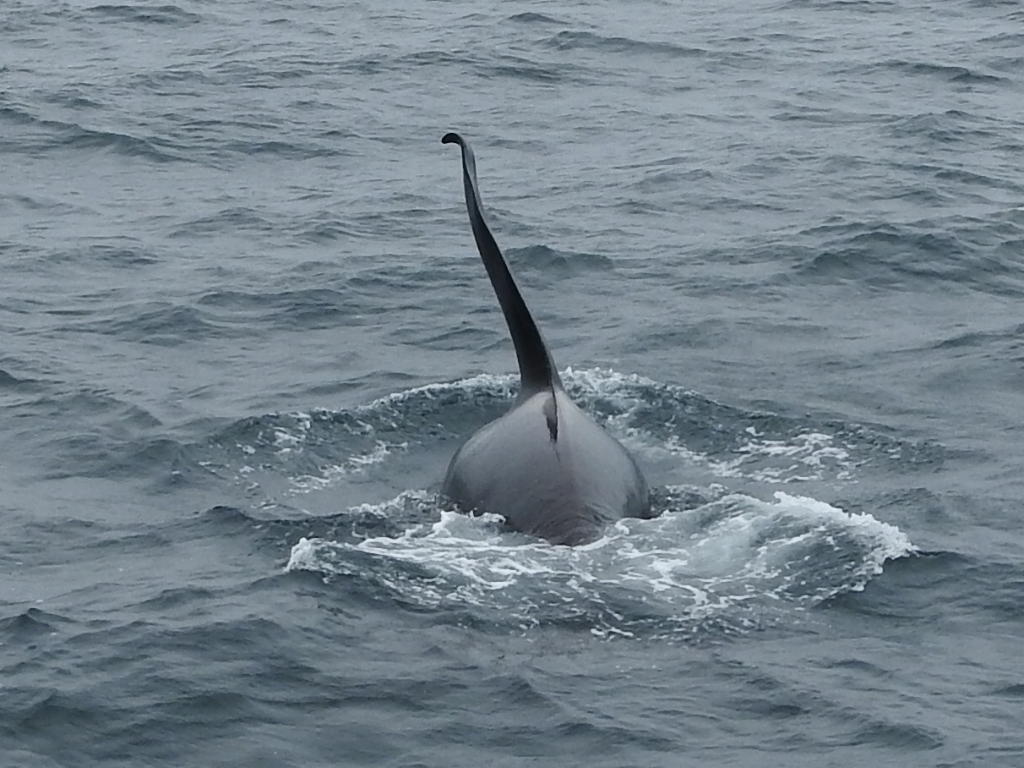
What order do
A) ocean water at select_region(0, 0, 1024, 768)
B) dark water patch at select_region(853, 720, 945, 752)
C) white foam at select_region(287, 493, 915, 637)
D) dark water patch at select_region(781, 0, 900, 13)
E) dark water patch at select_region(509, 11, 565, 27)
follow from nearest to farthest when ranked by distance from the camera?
dark water patch at select_region(853, 720, 945, 752) < ocean water at select_region(0, 0, 1024, 768) < white foam at select_region(287, 493, 915, 637) < dark water patch at select_region(509, 11, 565, 27) < dark water patch at select_region(781, 0, 900, 13)

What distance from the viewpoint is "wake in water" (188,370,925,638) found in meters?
13.7

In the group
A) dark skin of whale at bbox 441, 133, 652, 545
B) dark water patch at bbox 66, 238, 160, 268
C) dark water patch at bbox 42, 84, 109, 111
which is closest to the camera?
dark skin of whale at bbox 441, 133, 652, 545

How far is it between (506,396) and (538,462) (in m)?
3.54

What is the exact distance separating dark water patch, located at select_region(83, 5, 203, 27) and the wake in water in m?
21.0

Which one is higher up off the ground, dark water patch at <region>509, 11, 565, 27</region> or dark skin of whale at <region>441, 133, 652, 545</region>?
dark water patch at <region>509, 11, 565, 27</region>

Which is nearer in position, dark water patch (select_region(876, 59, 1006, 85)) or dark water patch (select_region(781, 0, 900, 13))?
dark water patch (select_region(876, 59, 1006, 85))

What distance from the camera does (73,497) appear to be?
16391 millimetres

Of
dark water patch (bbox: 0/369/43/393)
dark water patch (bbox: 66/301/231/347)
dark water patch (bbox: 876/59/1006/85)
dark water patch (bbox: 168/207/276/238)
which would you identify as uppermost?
dark water patch (bbox: 876/59/1006/85)

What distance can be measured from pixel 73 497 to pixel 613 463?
4279 millimetres

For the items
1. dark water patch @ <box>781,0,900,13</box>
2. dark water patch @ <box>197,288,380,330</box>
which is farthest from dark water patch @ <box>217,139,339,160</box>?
dark water patch @ <box>781,0,900,13</box>

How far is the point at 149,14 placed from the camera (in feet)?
126

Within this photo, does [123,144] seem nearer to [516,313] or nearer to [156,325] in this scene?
[156,325]

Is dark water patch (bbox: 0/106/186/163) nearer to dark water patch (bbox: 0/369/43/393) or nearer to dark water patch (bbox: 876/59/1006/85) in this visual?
dark water patch (bbox: 0/369/43/393)

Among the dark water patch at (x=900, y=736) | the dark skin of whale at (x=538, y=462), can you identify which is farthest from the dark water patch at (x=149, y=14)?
the dark water patch at (x=900, y=736)
